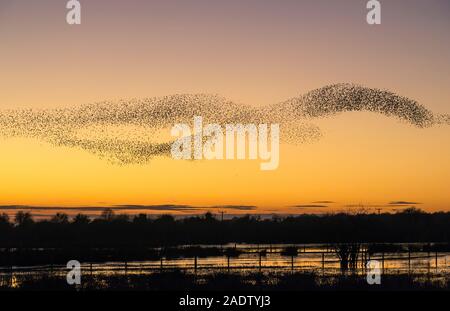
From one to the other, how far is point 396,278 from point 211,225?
138246mm

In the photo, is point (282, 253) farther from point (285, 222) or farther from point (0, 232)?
point (285, 222)

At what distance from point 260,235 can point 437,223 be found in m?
42.8

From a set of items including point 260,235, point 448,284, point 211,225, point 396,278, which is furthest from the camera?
point 211,225

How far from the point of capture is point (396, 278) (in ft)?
139

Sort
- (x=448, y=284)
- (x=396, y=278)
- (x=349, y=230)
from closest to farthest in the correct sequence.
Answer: (x=448, y=284)
(x=396, y=278)
(x=349, y=230)

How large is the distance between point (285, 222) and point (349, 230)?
106985mm
